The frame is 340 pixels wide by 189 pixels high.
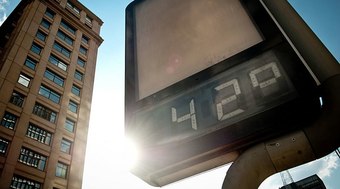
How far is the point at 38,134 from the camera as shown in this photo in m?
19.2

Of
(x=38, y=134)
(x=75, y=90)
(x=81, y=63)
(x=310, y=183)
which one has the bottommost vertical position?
(x=38, y=134)

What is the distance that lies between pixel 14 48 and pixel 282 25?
24.7 meters

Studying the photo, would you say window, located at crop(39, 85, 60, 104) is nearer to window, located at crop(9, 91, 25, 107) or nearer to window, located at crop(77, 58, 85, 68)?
window, located at crop(9, 91, 25, 107)

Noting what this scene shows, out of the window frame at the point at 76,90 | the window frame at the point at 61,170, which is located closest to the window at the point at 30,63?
the window frame at the point at 76,90

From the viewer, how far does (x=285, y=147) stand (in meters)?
1.19

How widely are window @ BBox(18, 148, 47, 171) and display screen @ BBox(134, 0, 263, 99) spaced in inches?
728

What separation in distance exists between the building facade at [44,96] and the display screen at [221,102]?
17949mm

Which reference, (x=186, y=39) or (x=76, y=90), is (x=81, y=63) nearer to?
(x=76, y=90)

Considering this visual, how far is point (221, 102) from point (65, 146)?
866 inches

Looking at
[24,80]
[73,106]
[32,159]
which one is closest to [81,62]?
[73,106]

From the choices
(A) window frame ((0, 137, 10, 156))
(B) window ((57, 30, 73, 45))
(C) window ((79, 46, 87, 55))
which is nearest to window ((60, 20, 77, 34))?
(B) window ((57, 30, 73, 45))

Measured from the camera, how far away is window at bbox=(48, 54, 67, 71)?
2476 cm

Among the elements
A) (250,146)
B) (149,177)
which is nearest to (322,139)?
(250,146)

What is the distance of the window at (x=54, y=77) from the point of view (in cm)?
2328
